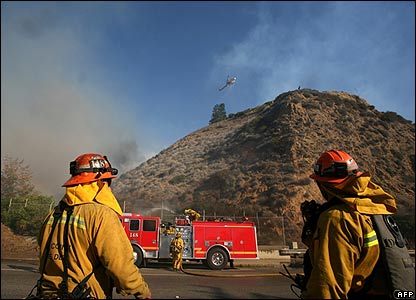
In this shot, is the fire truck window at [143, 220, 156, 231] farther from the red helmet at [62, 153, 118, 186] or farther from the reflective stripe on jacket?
the reflective stripe on jacket

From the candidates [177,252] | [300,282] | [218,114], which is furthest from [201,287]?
[218,114]

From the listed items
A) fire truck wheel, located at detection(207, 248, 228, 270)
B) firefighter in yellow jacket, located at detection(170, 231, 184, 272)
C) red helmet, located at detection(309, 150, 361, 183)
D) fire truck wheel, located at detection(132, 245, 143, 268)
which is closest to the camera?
red helmet, located at detection(309, 150, 361, 183)

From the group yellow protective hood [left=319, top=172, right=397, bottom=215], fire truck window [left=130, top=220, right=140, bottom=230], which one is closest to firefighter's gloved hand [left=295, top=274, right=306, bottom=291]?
yellow protective hood [left=319, top=172, right=397, bottom=215]

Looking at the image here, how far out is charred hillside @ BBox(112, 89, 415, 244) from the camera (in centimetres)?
2580

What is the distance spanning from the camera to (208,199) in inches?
1198

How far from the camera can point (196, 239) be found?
13.3 meters

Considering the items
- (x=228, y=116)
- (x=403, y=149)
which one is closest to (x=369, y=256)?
(x=403, y=149)

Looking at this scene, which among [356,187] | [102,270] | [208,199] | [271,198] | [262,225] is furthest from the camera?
[208,199]

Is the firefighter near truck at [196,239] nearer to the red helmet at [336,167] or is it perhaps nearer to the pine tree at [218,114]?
the red helmet at [336,167]

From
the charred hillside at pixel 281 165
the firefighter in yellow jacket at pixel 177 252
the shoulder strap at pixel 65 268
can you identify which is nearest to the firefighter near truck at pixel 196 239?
the firefighter in yellow jacket at pixel 177 252

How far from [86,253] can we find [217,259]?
11892 mm

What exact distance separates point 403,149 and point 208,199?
22.9 meters

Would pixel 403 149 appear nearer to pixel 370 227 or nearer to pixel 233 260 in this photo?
pixel 233 260

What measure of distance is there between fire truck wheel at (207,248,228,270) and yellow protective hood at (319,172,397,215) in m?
11.9
